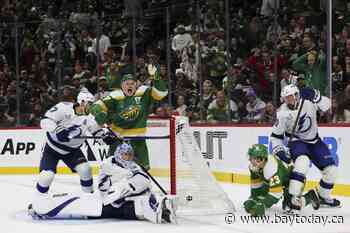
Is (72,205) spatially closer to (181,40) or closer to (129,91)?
(129,91)

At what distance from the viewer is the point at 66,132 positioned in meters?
7.82

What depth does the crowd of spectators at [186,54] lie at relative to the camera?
10.2m

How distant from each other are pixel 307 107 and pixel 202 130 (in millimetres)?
4218

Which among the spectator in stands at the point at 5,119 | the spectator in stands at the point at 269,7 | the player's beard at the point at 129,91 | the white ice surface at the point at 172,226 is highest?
the spectator in stands at the point at 269,7

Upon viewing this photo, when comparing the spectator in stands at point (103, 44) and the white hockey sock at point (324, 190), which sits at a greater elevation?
the spectator in stands at point (103, 44)

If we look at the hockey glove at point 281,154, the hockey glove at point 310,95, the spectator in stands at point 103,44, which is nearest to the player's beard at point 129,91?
the hockey glove at point 281,154

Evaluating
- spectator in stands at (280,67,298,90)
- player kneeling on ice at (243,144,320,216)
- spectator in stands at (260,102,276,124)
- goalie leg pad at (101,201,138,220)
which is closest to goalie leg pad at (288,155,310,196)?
player kneeling on ice at (243,144,320,216)

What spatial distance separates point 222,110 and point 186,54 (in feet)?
3.84

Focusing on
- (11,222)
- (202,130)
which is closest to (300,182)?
(11,222)

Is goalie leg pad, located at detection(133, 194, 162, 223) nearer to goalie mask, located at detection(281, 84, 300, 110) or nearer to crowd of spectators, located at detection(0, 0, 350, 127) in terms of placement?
crowd of spectators, located at detection(0, 0, 350, 127)

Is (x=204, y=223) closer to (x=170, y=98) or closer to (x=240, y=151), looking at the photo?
(x=240, y=151)

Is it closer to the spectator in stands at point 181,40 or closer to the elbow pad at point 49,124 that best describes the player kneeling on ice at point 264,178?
the elbow pad at point 49,124

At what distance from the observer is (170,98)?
12414mm

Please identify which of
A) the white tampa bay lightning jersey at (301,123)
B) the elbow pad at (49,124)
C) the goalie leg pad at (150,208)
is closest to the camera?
the goalie leg pad at (150,208)
